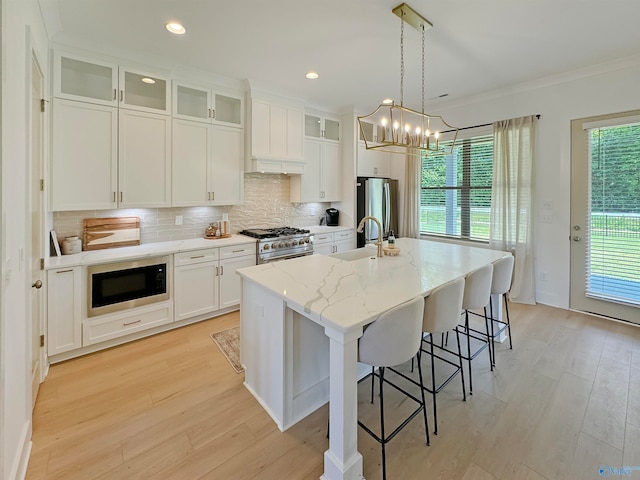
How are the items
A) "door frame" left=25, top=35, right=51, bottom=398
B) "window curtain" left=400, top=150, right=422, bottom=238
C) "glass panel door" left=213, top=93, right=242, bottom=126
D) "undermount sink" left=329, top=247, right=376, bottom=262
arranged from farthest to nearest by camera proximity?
"window curtain" left=400, top=150, right=422, bottom=238
"glass panel door" left=213, top=93, right=242, bottom=126
"undermount sink" left=329, top=247, right=376, bottom=262
"door frame" left=25, top=35, right=51, bottom=398

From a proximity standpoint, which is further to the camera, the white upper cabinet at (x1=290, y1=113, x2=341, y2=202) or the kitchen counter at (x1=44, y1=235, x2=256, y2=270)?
the white upper cabinet at (x1=290, y1=113, x2=341, y2=202)

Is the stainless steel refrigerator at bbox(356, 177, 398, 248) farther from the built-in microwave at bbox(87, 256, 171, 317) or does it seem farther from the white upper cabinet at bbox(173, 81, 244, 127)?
the built-in microwave at bbox(87, 256, 171, 317)

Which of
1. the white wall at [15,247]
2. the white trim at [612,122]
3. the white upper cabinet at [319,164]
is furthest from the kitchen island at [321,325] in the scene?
the white trim at [612,122]

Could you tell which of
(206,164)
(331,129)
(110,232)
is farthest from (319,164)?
(110,232)

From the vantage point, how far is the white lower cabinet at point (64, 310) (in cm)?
252

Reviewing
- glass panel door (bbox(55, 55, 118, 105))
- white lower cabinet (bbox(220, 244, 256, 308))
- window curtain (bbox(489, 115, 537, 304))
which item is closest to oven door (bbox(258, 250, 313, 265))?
white lower cabinet (bbox(220, 244, 256, 308))

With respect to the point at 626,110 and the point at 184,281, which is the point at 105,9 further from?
the point at 626,110

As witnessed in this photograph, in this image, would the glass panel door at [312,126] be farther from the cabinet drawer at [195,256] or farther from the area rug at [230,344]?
the area rug at [230,344]

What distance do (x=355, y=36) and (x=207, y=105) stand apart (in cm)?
195

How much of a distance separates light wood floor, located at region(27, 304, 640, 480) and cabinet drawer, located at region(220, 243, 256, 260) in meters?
1.19

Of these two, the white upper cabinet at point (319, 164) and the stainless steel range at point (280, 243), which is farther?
the white upper cabinet at point (319, 164)

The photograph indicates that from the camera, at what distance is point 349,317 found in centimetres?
144

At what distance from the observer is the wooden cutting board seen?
3122 millimetres

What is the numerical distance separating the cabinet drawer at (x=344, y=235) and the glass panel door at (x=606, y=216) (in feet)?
9.63
